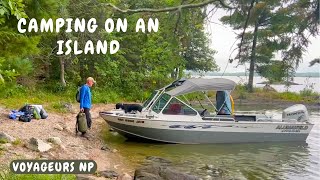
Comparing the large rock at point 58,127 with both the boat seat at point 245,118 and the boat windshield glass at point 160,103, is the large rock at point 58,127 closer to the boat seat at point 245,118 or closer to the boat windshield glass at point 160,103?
the boat windshield glass at point 160,103

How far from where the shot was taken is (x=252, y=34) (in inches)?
212

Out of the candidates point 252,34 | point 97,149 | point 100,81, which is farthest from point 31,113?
point 100,81

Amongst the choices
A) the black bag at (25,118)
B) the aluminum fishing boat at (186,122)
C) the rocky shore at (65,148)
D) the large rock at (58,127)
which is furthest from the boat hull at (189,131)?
the black bag at (25,118)

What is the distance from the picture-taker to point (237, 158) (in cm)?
1093

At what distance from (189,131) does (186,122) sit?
33cm

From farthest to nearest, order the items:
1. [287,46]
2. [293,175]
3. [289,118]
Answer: [289,118] → [293,175] → [287,46]

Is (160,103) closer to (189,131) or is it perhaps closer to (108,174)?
(189,131)

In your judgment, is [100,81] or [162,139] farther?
[100,81]

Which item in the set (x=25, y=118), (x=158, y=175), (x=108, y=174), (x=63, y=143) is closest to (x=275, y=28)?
(x=158, y=175)

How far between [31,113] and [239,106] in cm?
1683

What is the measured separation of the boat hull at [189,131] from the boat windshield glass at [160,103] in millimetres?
484

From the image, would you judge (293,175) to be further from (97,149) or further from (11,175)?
(11,175)

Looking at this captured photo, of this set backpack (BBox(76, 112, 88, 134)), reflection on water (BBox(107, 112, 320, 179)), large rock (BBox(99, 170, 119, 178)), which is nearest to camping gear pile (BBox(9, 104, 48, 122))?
backpack (BBox(76, 112, 88, 134))

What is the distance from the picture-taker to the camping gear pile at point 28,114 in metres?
10.9
